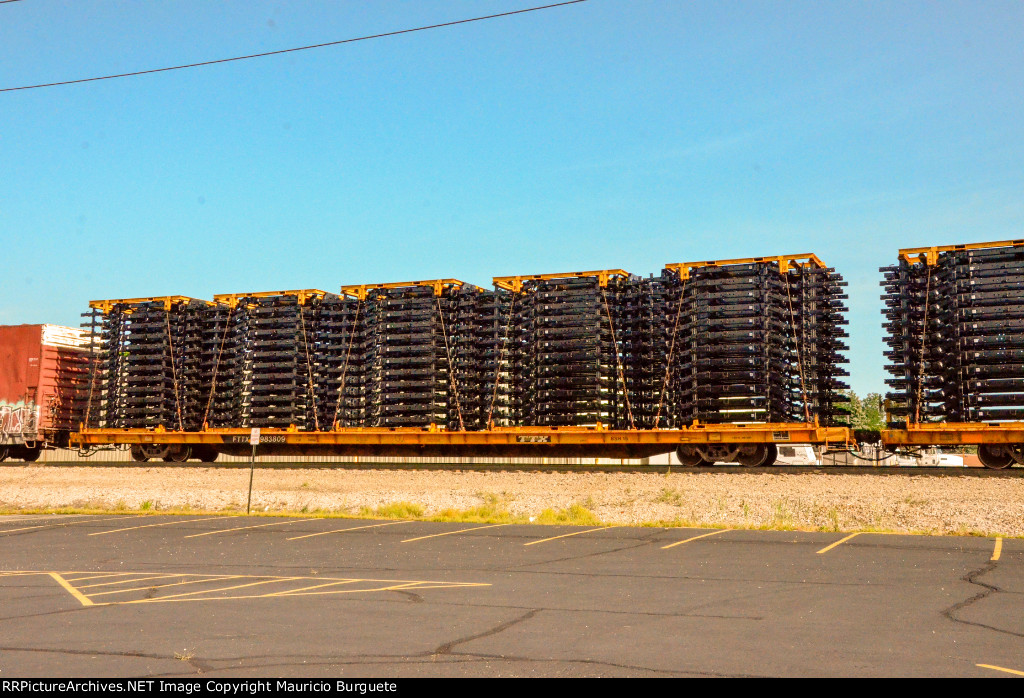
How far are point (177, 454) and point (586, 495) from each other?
54.1 ft

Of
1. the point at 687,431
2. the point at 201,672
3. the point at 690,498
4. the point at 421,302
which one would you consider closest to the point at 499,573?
the point at 201,672

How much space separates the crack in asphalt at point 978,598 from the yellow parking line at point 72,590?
31.8 ft

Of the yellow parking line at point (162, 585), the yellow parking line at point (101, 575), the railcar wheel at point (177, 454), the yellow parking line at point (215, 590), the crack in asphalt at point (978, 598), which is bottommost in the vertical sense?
the yellow parking line at point (101, 575)

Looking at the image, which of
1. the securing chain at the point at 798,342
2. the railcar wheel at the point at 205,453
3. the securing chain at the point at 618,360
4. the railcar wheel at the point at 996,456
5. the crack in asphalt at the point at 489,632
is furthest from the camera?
the railcar wheel at the point at 205,453

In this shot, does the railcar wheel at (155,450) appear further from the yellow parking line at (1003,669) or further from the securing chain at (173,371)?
the yellow parking line at (1003,669)

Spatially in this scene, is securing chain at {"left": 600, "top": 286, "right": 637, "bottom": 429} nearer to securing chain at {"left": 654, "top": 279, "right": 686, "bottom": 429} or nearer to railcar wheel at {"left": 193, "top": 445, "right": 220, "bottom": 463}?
securing chain at {"left": 654, "top": 279, "right": 686, "bottom": 429}

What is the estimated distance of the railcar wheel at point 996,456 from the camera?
23.8m

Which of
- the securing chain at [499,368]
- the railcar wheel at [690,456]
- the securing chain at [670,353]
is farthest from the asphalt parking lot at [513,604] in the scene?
the securing chain at [499,368]

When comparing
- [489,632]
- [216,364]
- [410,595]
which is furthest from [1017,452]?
[216,364]

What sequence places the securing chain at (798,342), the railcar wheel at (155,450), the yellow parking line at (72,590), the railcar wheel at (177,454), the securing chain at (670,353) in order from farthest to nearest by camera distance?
1. the railcar wheel at (155,450)
2. the railcar wheel at (177,454)
3. the securing chain at (670,353)
4. the securing chain at (798,342)
5. the yellow parking line at (72,590)

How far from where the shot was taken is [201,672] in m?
7.18

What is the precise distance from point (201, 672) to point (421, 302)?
23148 millimetres

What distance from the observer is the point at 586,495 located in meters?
24.7
